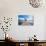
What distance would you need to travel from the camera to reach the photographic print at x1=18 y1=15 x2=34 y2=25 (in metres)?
5.17

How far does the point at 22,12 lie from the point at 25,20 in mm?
320

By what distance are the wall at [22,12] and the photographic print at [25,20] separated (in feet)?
0.37

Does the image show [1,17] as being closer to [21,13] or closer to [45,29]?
[21,13]

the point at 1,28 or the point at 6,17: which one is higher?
the point at 6,17

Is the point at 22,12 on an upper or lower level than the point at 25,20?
upper

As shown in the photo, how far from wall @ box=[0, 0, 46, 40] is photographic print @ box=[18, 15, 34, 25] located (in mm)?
114

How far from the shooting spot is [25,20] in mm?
5195

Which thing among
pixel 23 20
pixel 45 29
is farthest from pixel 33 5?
pixel 45 29

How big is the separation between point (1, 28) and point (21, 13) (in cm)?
93

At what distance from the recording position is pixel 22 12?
518 cm

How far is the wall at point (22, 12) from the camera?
5.12 m

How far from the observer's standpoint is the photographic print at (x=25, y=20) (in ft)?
17.0

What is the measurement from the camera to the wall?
16.8ft

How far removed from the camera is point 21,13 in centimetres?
517
